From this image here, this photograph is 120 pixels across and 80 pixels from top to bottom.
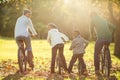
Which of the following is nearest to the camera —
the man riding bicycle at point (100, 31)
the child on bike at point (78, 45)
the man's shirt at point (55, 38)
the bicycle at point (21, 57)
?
the man riding bicycle at point (100, 31)

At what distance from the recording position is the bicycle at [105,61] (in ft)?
47.5

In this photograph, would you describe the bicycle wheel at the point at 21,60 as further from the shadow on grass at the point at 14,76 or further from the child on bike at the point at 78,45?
the child on bike at the point at 78,45

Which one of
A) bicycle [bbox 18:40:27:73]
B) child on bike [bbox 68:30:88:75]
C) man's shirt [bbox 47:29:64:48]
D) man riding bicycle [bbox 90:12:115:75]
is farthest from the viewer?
child on bike [bbox 68:30:88:75]

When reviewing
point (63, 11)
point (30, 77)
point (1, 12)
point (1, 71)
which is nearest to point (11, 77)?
point (30, 77)

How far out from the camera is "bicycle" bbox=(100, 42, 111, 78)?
14477mm

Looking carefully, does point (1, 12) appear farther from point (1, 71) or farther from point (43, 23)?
point (1, 71)

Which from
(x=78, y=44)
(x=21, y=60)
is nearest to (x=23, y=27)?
(x=21, y=60)

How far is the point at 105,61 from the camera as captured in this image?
1475 centimetres

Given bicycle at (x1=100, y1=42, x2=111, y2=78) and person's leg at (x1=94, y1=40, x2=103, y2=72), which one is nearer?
bicycle at (x1=100, y1=42, x2=111, y2=78)

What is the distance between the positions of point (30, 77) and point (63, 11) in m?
42.5

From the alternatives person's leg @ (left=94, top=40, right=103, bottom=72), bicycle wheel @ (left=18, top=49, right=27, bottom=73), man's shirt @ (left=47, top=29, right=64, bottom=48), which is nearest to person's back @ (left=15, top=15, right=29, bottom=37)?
bicycle wheel @ (left=18, top=49, right=27, bottom=73)

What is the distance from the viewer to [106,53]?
14.6 meters

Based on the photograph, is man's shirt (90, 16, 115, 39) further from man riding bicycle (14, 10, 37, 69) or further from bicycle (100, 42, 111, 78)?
man riding bicycle (14, 10, 37, 69)

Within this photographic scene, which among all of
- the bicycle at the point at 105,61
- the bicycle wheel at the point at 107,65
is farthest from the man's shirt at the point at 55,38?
the bicycle wheel at the point at 107,65
